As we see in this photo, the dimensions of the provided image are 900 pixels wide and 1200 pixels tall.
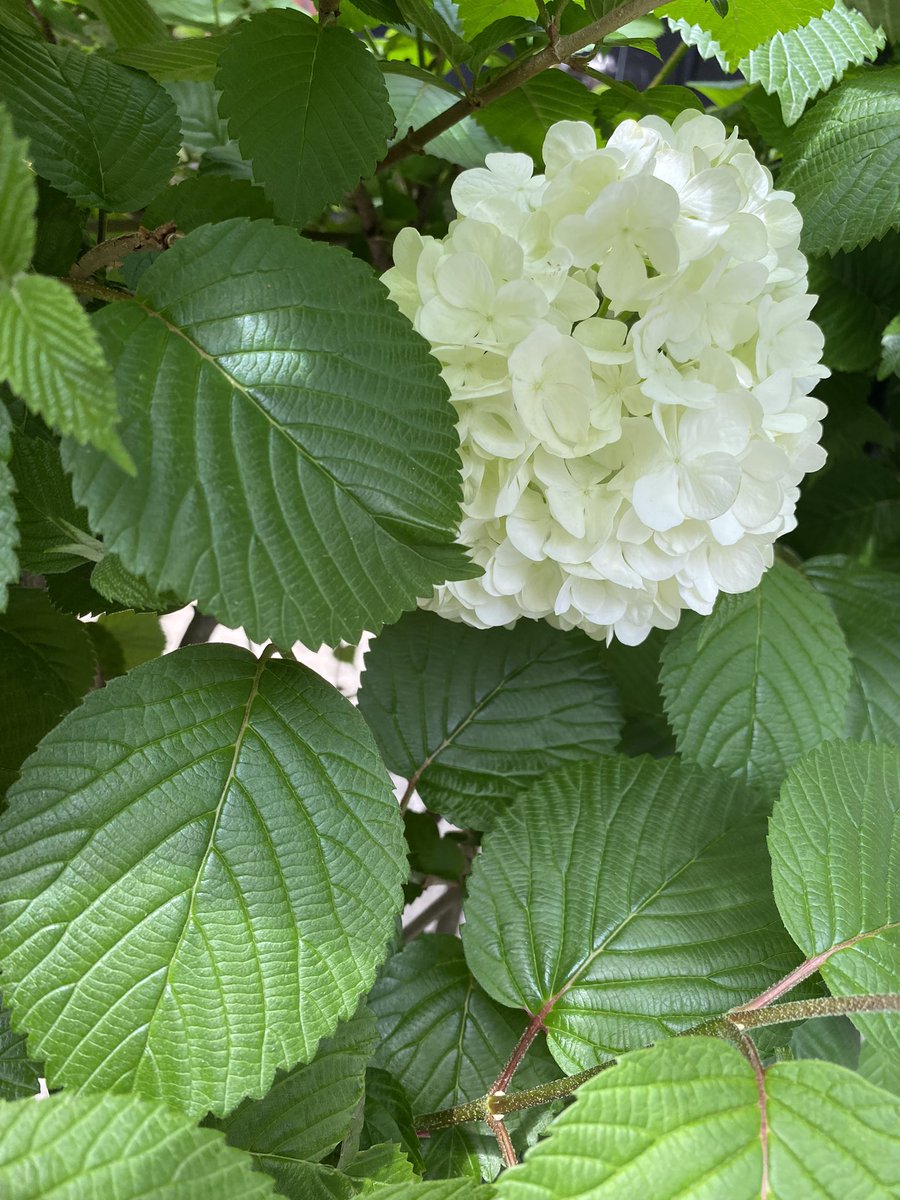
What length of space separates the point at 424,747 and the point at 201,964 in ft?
0.78

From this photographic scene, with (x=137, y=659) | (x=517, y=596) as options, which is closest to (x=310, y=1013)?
(x=517, y=596)

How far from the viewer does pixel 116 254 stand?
0.47 m

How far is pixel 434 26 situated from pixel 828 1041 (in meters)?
0.66

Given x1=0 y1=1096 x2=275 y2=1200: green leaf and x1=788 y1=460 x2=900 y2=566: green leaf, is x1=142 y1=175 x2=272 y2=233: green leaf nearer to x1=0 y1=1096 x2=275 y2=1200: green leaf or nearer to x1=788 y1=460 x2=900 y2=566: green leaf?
x1=0 y1=1096 x2=275 y2=1200: green leaf

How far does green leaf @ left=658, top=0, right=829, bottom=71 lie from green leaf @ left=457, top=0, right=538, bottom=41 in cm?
9

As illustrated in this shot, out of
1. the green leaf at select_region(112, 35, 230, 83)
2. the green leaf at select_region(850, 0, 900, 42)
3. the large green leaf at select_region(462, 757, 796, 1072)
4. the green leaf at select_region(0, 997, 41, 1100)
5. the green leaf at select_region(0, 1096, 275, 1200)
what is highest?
the green leaf at select_region(112, 35, 230, 83)

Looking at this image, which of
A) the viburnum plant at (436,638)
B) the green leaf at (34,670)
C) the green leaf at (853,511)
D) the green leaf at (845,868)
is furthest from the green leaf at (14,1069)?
the green leaf at (853,511)

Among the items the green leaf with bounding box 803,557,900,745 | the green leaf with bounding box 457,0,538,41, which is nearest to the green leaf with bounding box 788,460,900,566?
the green leaf with bounding box 803,557,900,745

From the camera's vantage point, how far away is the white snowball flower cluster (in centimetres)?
43

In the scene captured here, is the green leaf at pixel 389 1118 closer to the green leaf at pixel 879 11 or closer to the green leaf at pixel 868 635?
the green leaf at pixel 868 635

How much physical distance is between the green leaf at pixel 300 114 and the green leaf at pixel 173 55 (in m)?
0.05

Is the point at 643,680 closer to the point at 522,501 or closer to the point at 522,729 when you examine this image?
the point at 522,729

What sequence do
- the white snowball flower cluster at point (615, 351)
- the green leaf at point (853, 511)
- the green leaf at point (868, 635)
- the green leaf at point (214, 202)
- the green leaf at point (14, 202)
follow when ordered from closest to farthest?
the green leaf at point (14, 202) < the white snowball flower cluster at point (615, 351) < the green leaf at point (214, 202) < the green leaf at point (868, 635) < the green leaf at point (853, 511)

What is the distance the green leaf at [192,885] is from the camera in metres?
0.39
